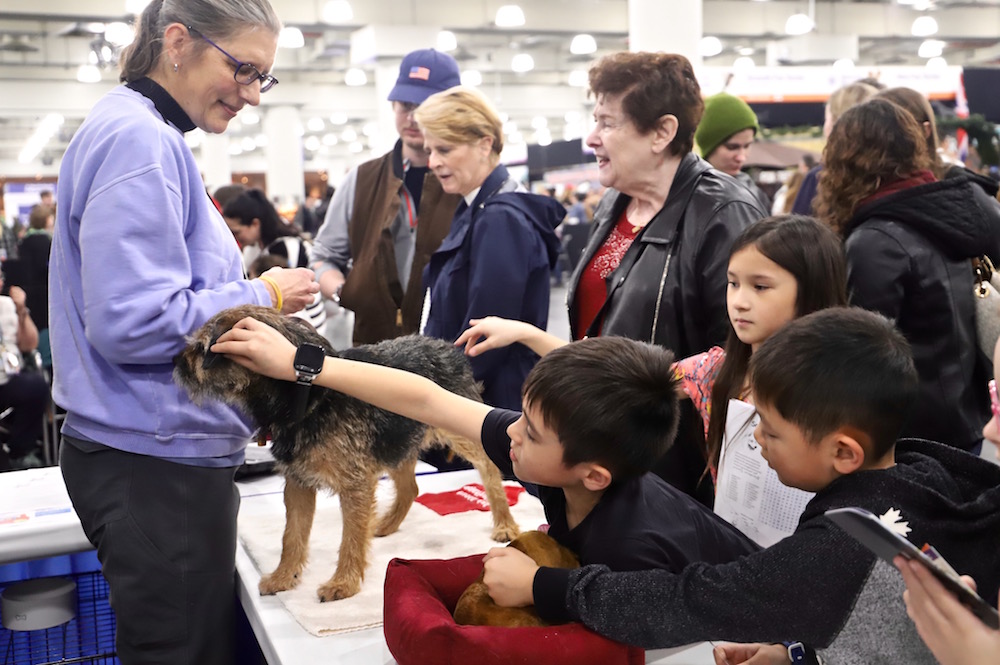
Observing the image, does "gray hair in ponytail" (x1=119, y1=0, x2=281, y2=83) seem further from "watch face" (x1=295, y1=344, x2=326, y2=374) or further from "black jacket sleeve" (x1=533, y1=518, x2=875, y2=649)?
"black jacket sleeve" (x1=533, y1=518, x2=875, y2=649)

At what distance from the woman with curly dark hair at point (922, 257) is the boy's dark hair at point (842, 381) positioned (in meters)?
1.50

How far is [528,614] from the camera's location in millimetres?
1547

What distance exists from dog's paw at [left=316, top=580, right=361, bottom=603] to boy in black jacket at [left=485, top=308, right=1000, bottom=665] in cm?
78

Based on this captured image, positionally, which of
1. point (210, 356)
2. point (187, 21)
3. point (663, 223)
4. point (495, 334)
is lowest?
point (495, 334)

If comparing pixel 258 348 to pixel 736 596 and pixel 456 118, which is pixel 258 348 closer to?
pixel 736 596

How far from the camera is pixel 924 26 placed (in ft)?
62.7

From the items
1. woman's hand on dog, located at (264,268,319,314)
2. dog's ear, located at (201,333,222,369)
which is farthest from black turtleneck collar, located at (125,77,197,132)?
dog's ear, located at (201,333,222,369)

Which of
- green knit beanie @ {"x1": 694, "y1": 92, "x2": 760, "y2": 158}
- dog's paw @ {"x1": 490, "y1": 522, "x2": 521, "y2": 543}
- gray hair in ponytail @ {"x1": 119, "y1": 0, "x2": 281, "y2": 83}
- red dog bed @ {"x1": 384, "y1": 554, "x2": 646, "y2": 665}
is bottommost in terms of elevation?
dog's paw @ {"x1": 490, "y1": 522, "x2": 521, "y2": 543}

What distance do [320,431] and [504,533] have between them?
26.9 inches

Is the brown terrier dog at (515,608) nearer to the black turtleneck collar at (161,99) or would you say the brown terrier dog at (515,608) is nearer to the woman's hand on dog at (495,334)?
the woman's hand on dog at (495,334)

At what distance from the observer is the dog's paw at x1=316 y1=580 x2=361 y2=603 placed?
2166 mm

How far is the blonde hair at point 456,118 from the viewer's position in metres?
3.21

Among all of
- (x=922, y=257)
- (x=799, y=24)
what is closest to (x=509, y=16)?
(x=799, y=24)

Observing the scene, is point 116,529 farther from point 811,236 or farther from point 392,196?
point 392,196
